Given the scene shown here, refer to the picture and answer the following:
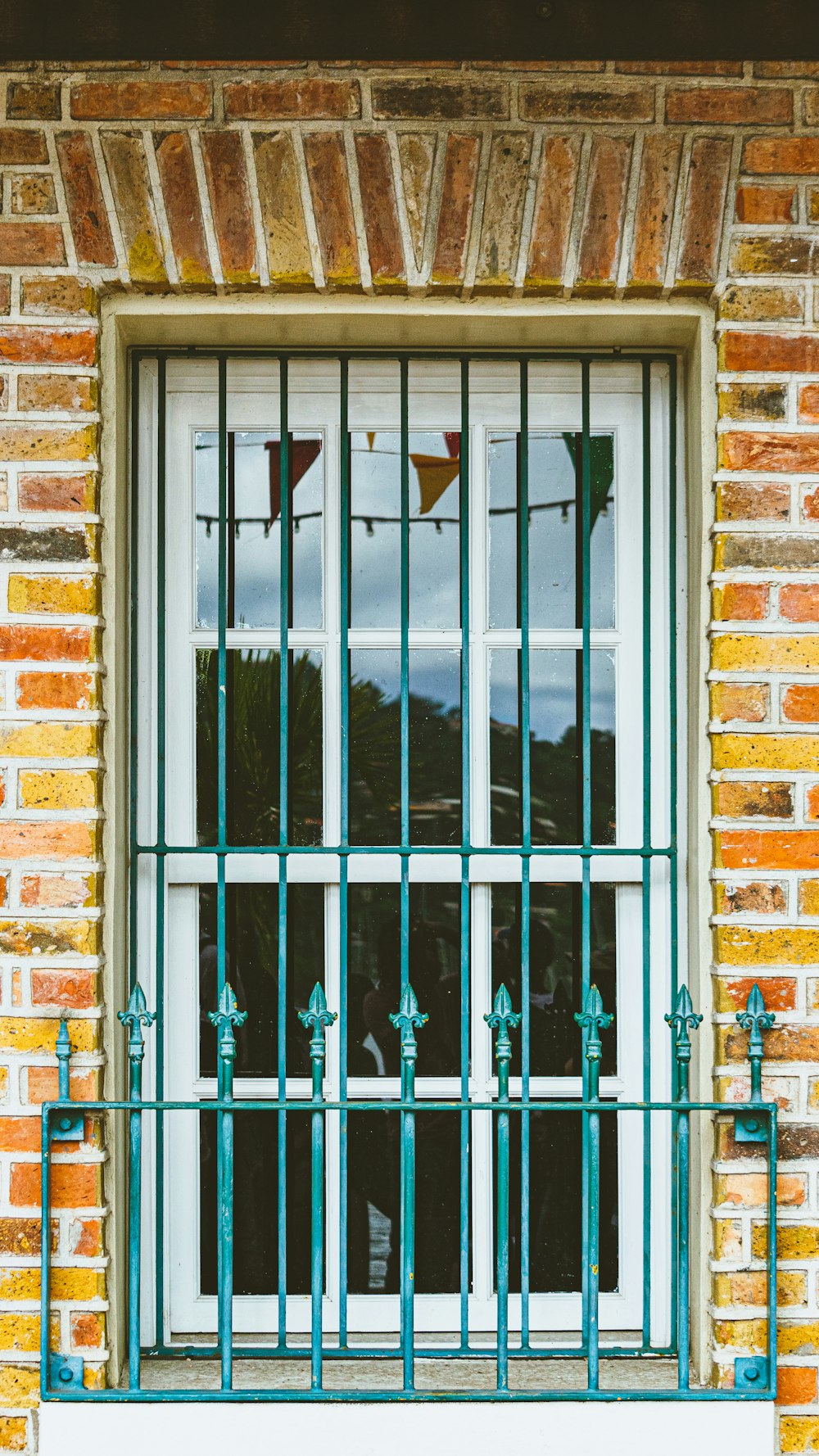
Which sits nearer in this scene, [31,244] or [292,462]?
[31,244]

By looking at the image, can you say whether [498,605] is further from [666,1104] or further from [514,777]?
[666,1104]

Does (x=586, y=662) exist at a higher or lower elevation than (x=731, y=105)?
lower

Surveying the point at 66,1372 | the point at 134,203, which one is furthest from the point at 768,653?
the point at 66,1372

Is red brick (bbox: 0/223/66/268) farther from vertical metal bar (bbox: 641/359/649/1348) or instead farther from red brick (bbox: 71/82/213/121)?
vertical metal bar (bbox: 641/359/649/1348)

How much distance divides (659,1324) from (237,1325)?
2.60ft

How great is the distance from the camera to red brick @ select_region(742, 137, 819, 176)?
6.81ft

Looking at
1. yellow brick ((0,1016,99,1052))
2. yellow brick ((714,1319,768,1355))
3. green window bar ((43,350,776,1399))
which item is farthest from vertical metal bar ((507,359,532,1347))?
yellow brick ((0,1016,99,1052))

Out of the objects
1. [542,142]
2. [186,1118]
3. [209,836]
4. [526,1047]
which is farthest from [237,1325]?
[542,142]

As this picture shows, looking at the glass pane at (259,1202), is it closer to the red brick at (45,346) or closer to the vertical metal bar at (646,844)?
the vertical metal bar at (646,844)

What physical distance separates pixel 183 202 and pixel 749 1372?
7.34 feet

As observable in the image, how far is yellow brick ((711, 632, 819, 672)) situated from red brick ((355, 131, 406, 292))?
0.87 m

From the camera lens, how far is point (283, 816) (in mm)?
2236

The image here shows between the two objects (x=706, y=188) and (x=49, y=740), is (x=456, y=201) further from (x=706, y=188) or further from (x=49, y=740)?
(x=49, y=740)

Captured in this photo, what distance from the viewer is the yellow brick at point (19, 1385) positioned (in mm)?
2043
